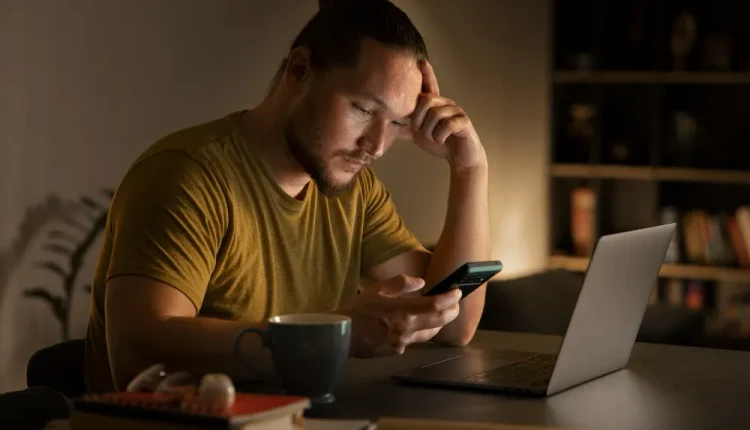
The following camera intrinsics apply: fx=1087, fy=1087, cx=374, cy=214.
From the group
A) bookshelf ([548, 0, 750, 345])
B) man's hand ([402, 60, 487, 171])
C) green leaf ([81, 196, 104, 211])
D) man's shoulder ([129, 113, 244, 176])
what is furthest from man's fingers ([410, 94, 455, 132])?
bookshelf ([548, 0, 750, 345])

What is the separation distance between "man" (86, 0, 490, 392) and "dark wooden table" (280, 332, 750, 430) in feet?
0.25

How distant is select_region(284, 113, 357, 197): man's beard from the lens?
189cm

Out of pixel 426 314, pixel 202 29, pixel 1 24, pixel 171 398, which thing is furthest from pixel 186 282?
pixel 202 29

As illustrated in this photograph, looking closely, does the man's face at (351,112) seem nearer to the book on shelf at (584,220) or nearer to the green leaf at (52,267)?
the green leaf at (52,267)

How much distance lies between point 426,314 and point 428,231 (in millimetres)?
2939

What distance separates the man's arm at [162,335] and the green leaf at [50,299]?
57.1 inches

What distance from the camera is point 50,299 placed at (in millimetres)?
2965

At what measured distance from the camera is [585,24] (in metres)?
5.26

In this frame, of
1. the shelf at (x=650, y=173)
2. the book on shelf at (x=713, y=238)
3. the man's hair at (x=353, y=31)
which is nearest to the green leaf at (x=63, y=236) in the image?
the man's hair at (x=353, y=31)

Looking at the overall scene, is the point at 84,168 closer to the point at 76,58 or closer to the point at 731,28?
the point at 76,58

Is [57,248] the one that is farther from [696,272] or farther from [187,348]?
[696,272]

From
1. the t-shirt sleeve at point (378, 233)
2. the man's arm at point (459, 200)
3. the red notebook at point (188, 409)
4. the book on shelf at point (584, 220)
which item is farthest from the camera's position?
the book on shelf at point (584, 220)

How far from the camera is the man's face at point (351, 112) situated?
1.81 metres

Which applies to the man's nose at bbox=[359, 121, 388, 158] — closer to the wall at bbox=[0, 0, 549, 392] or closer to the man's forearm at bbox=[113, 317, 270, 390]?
the man's forearm at bbox=[113, 317, 270, 390]
